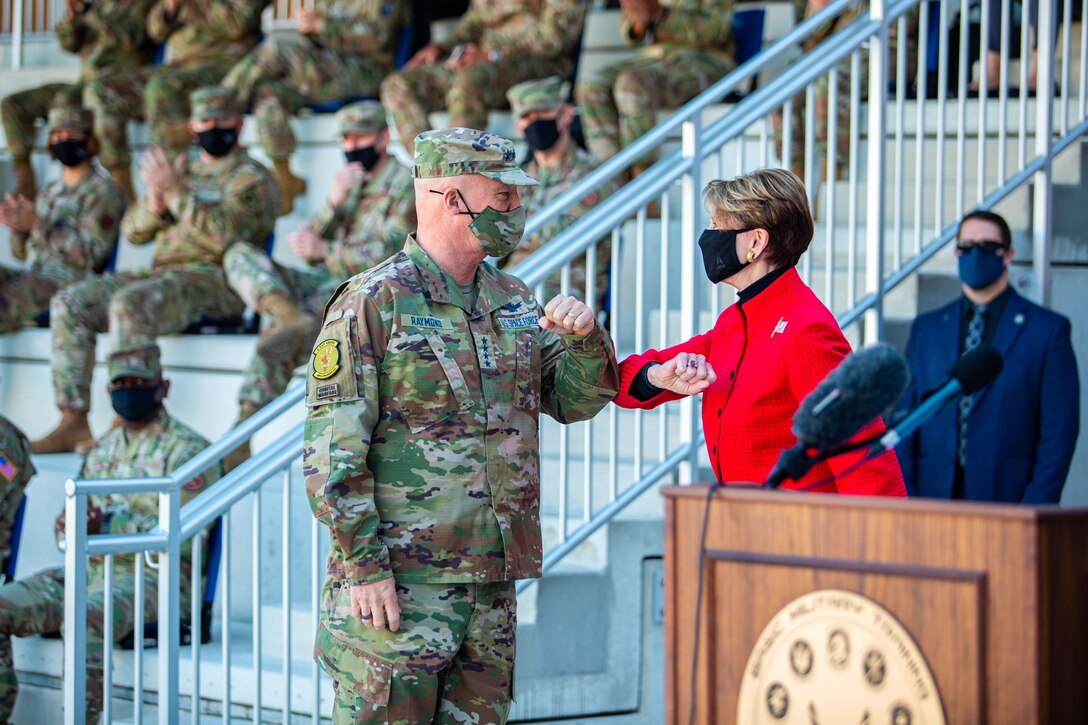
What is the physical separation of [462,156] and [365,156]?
420 centimetres

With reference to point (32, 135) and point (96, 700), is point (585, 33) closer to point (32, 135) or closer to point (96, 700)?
point (32, 135)

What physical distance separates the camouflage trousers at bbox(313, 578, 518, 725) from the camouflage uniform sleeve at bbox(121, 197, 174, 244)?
5162 mm

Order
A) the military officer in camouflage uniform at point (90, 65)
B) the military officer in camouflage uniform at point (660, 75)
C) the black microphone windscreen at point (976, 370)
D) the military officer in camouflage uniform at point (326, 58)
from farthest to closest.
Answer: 1. the military officer in camouflage uniform at point (90, 65)
2. the military officer in camouflage uniform at point (326, 58)
3. the military officer in camouflage uniform at point (660, 75)
4. the black microphone windscreen at point (976, 370)

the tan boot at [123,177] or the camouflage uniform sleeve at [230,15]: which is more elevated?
the camouflage uniform sleeve at [230,15]

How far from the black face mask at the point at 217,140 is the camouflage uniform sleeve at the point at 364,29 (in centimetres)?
118

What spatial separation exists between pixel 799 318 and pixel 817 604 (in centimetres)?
87

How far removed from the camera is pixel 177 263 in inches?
292

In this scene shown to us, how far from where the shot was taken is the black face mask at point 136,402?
575cm

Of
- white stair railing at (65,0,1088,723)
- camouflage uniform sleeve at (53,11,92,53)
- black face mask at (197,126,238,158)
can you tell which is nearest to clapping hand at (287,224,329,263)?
black face mask at (197,126,238,158)

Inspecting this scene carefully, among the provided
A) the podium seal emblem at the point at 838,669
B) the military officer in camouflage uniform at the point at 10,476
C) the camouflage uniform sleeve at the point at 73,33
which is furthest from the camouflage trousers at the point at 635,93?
the podium seal emblem at the point at 838,669

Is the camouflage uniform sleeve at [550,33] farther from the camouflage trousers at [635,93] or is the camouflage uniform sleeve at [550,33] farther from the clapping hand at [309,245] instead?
the clapping hand at [309,245]

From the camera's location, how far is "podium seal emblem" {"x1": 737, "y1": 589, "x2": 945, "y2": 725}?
1.90m

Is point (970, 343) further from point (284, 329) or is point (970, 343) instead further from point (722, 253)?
point (284, 329)

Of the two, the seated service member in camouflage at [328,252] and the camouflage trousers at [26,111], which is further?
the camouflage trousers at [26,111]
